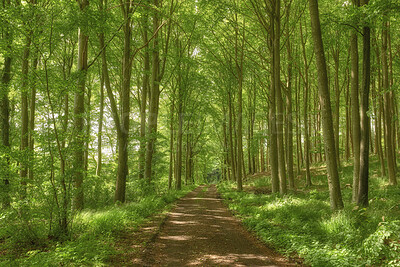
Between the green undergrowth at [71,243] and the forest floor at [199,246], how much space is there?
45 centimetres

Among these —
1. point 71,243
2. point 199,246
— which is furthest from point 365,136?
point 71,243

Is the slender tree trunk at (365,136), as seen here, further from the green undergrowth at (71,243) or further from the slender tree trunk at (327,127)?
the green undergrowth at (71,243)

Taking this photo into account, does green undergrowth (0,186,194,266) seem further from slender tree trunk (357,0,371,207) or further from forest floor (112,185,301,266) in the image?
slender tree trunk (357,0,371,207)

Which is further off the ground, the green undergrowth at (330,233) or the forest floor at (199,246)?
the green undergrowth at (330,233)

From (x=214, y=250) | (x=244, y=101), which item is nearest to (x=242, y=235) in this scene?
(x=214, y=250)

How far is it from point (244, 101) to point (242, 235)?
2292 centimetres

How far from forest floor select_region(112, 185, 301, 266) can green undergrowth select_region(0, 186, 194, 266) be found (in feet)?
1.46

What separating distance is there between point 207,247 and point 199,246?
0.21 m

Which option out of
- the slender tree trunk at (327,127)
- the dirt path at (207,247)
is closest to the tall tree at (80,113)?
the dirt path at (207,247)

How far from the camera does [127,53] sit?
10391 mm

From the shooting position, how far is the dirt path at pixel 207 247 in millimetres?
4719

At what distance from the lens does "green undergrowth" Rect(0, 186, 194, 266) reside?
13.2 feet

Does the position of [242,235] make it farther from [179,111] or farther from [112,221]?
[179,111]

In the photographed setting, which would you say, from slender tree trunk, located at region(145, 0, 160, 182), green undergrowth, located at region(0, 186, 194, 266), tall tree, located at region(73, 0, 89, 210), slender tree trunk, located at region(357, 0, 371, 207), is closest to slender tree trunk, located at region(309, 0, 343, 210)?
slender tree trunk, located at region(357, 0, 371, 207)
